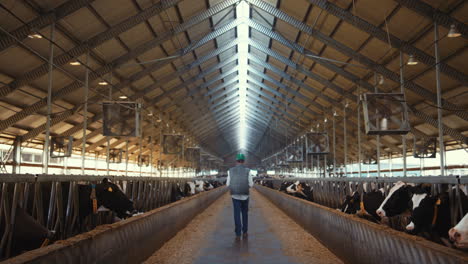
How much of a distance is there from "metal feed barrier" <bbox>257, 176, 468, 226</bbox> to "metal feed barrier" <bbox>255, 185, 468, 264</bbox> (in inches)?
35.8

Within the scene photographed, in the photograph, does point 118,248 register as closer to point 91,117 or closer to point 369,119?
point 369,119

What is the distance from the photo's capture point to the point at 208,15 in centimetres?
1833

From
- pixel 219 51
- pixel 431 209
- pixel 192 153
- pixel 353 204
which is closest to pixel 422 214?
pixel 431 209

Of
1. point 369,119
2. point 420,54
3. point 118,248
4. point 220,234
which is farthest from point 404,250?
point 420,54

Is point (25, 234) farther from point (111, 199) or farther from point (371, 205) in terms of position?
point (371, 205)

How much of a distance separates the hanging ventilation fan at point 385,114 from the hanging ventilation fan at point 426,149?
43.7ft

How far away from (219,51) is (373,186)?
1623 cm

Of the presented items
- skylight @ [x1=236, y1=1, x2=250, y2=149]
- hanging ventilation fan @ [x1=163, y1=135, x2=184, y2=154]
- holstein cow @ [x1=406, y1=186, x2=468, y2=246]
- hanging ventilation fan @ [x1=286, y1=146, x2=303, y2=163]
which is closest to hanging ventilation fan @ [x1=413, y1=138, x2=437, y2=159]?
hanging ventilation fan @ [x1=286, y1=146, x2=303, y2=163]

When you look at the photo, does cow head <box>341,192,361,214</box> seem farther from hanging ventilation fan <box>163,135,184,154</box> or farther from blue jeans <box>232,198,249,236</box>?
hanging ventilation fan <box>163,135,184,154</box>

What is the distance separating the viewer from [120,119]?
50.0 feet

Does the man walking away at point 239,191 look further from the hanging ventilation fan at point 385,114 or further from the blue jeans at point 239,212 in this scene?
the hanging ventilation fan at point 385,114

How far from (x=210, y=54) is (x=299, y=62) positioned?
5181 mm

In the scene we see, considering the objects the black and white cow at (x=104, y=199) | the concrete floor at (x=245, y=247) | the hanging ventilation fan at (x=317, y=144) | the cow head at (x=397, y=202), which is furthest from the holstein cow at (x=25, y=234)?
the hanging ventilation fan at (x=317, y=144)

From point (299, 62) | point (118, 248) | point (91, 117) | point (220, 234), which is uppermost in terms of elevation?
point (299, 62)
